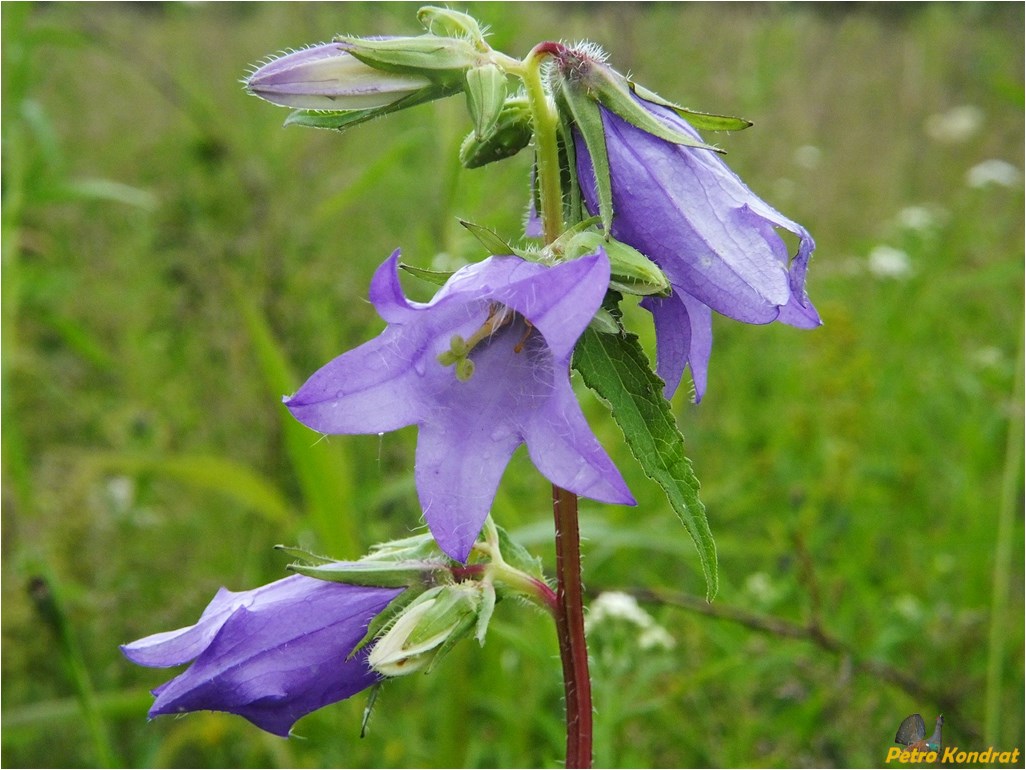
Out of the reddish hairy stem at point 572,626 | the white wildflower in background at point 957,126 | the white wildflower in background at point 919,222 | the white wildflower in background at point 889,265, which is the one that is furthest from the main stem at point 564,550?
the white wildflower in background at point 957,126

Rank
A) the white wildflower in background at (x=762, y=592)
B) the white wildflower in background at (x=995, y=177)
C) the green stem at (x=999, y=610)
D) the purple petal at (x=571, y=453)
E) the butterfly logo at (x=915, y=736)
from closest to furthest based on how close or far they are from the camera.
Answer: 1. the purple petal at (x=571, y=453)
2. the butterfly logo at (x=915, y=736)
3. the green stem at (x=999, y=610)
4. the white wildflower in background at (x=762, y=592)
5. the white wildflower in background at (x=995, y=177)

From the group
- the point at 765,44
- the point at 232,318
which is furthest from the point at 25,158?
the point at 765,44

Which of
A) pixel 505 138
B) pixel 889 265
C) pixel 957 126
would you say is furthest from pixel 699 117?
pixel 957 126

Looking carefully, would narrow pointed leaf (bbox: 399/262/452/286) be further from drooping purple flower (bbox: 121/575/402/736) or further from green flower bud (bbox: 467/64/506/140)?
drooping purple flower (bbox: 121/575/402/736)

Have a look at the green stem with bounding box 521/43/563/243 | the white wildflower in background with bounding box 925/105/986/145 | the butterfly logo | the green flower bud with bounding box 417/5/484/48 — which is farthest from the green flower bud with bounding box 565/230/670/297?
the white wildflower in background with bounding box 925/105/986/145

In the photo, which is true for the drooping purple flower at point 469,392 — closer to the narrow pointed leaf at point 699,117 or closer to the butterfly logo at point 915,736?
the narrow pointed leaf at point 699,117

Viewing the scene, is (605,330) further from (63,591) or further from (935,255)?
(935,255)

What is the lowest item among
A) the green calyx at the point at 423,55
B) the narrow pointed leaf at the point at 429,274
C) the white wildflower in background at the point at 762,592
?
the white wildflower in background at the point at 762,592
